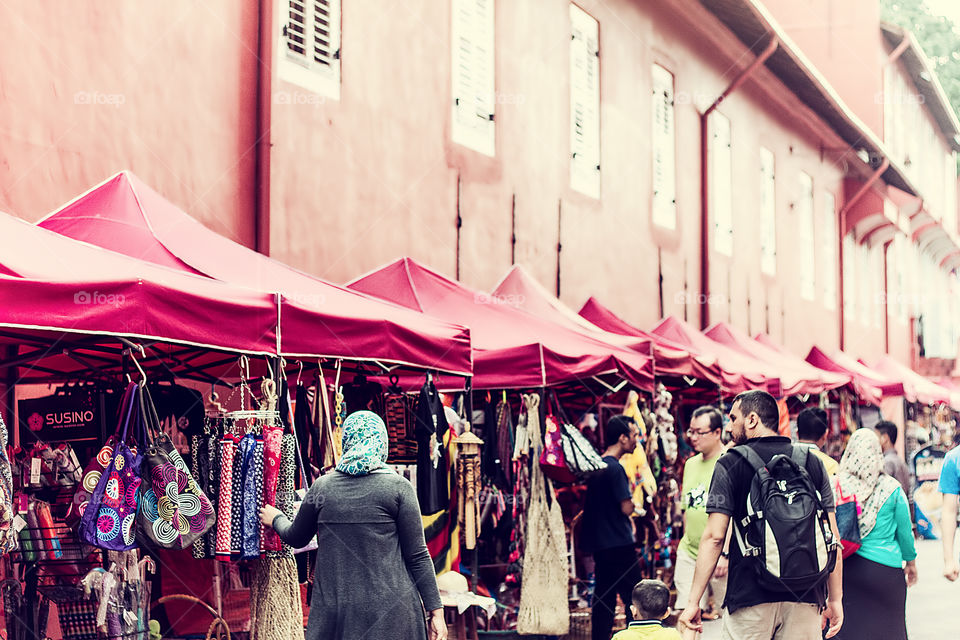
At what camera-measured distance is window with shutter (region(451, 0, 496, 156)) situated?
11750 millimetres

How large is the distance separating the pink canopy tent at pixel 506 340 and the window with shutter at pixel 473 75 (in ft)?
8.19

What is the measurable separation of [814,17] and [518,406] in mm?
19656

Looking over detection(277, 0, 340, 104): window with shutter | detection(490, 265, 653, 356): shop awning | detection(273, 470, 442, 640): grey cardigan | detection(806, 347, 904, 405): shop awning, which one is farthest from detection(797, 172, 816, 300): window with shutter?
detection(273, 470, 442, 640): grey cardigan

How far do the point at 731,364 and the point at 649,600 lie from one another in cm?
722

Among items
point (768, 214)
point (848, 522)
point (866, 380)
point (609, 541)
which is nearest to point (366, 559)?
point (848, 522)

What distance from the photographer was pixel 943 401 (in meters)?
20.8

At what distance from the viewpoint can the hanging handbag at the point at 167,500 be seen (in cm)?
519

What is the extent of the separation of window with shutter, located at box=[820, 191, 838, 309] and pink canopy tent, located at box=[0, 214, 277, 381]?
21014mm

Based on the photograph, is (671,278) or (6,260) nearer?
(6,260)

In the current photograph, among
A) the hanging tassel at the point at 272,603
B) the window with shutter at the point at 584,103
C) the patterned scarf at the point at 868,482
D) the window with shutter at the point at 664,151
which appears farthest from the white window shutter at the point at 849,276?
the hanging tassel at the point at 272,603

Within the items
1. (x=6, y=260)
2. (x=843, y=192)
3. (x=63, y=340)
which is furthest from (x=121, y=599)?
(x=843, y=192)

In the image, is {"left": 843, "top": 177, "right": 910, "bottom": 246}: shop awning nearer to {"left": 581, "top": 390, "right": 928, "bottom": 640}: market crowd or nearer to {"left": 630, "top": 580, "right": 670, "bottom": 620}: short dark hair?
{"left": 581, "top": 390, "right": 928, "bottom": 640}: market crowd

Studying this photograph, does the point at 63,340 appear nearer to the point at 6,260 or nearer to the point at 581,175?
the point at 6,260

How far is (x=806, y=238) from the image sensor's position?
23.9 metres
